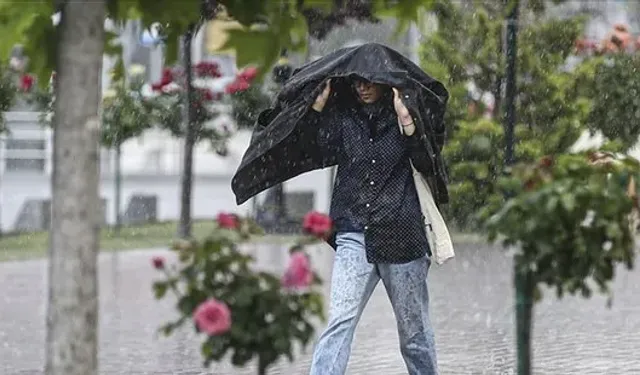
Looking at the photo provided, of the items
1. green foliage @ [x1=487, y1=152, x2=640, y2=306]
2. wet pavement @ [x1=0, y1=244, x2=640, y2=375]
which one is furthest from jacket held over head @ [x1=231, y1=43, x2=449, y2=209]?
green foliage @ [x1=487, y1=152, x2=640, y2=306]

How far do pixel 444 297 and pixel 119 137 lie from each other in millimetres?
9778

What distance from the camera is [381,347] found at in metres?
12.2

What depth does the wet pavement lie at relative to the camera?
1120cm

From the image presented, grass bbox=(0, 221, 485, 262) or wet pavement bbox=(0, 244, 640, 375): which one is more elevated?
grass bbox=(0, 221, 485, 262)

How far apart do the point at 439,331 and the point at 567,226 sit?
674 cm

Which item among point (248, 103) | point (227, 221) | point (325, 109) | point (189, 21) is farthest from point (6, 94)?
point (189, 21)

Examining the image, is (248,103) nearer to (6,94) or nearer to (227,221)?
(6,94)

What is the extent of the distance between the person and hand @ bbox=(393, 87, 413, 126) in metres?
0.06

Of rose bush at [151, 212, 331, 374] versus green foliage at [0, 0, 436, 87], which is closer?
green foliage at [0, 0, 436, 87]

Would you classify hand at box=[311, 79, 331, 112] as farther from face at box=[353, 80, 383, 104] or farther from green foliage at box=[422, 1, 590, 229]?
green foliage at box=[422, 1, 590, 229]

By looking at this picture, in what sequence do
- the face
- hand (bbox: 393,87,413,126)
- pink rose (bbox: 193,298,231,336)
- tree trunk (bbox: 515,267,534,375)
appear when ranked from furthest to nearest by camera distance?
the face, hand (bbox: 393,87,413,126), tree trunk (bbox: 515,267,534,375), pink rose (bbox: 193,298,231,336)

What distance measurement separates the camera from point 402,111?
314 inches

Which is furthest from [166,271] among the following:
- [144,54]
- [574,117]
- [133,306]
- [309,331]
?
[144,54]

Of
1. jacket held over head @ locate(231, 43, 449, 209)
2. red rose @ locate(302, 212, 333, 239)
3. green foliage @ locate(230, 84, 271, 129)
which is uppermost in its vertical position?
green foliage @ locate(230, 84, 271, 129)
